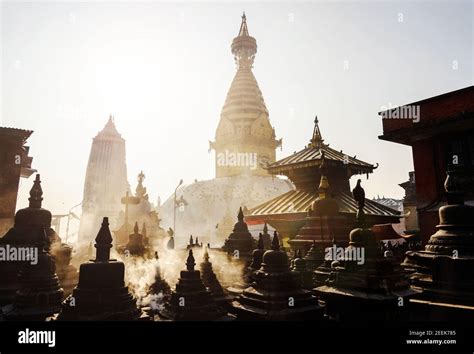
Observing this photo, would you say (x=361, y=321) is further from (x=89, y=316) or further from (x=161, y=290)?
(x=161, y=290)

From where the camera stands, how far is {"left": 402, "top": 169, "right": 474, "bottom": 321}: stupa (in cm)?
572

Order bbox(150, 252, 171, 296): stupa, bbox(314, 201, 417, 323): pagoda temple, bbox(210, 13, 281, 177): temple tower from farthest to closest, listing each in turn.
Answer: bbox(210, 13, 281, 177): temple tower → bbox(150, 252, 171, 296): stupa → bbox(314, 201, 417, 323): pagoda temple

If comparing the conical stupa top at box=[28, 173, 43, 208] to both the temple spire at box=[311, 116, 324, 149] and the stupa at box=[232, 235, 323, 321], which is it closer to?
the stupa at box=[232, 235, 323, 321]

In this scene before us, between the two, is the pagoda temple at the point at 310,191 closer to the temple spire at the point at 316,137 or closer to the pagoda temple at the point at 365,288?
the temple spire at the point at 316,137

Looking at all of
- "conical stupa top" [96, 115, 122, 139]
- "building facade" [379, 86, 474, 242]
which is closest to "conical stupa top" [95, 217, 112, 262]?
"building facade" [379, 86, 474, 242]

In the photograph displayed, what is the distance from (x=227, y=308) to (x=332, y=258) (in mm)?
2845

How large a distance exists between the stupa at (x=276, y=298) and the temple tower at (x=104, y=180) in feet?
158

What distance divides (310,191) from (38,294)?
530 inches

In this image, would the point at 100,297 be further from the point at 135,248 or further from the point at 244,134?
the point at 244,134

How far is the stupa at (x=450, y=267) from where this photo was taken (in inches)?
225

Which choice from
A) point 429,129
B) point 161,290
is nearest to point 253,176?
point 429,129

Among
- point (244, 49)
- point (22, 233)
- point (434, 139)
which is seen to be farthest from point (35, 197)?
point (244, 49)

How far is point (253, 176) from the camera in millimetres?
42281

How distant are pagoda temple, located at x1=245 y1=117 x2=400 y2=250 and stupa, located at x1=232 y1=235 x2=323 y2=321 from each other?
8325mm
